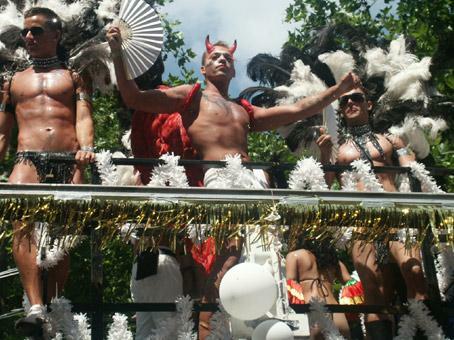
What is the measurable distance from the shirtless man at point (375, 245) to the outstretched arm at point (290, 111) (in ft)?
1.07

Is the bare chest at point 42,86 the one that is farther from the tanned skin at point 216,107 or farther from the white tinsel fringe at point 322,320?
the white tinsel fringe at point 322,320

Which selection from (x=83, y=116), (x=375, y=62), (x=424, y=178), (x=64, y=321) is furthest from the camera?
(x=375, y=62)

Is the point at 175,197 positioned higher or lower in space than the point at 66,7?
lower

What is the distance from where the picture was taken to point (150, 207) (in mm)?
4578

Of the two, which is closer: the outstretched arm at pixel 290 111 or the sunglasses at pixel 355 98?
the outstretched arm at pixel 290 111

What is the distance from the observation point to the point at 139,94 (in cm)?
550

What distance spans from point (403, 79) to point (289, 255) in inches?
72.2

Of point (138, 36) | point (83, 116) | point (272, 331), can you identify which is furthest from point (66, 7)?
point (272, 331)

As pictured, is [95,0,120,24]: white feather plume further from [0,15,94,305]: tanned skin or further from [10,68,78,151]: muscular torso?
[10,68,78,151]: muscular torso

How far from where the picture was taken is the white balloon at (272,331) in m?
4.25

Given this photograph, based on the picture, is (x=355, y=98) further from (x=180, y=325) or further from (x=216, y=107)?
(x=180, y=325)

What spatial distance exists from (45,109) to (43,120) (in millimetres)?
91

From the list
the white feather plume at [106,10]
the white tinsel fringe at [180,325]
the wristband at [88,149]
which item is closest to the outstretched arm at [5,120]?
the wristband at [88,149]

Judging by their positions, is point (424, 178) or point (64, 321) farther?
point (424, 178)
